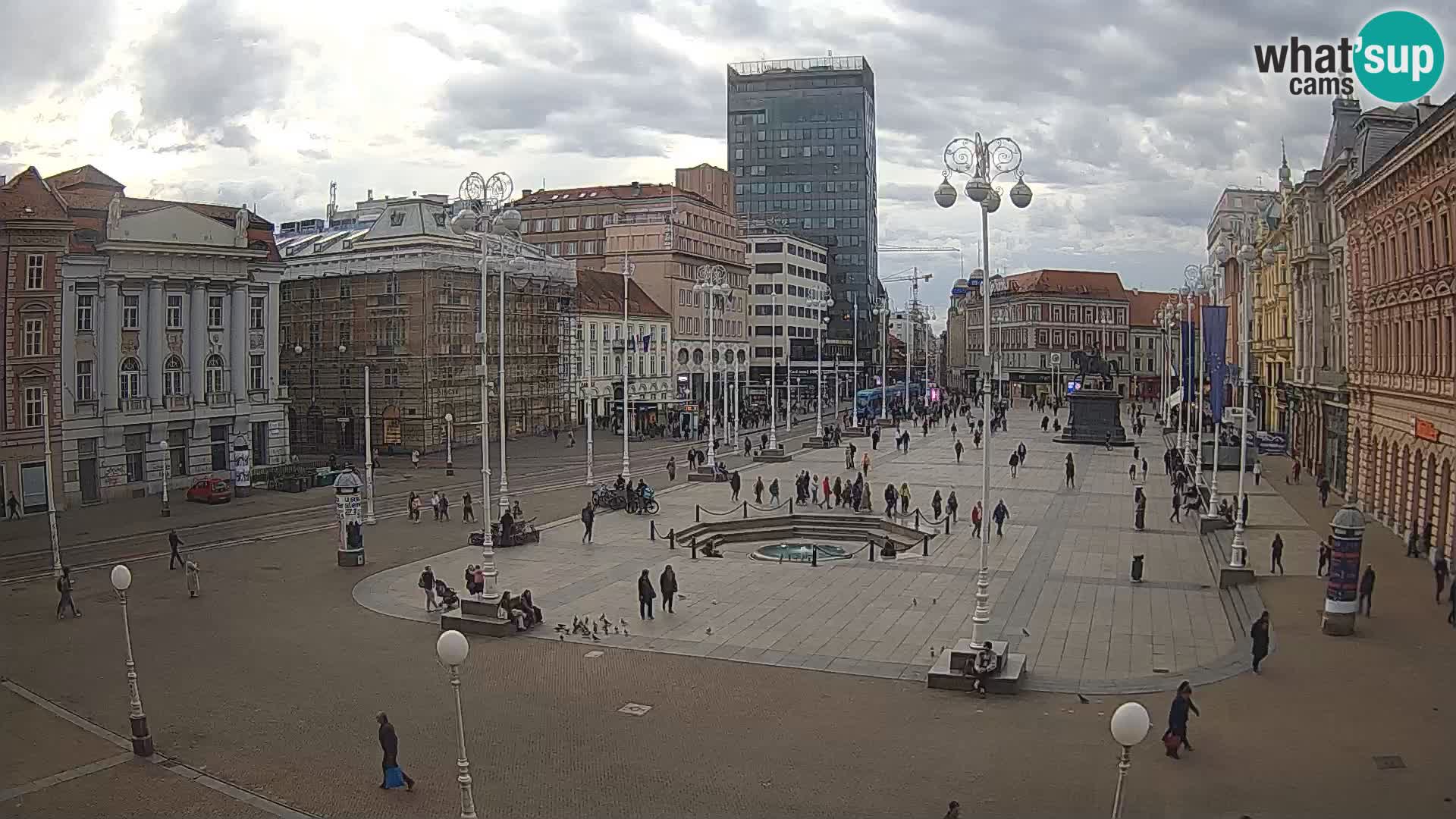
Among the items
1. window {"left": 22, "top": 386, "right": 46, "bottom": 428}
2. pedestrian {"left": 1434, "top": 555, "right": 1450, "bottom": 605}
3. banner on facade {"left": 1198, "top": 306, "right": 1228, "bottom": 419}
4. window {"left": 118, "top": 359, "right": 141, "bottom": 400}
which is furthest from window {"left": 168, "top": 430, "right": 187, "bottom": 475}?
pedestrian {"left": 1434, "top": 555, "right": 1450, "bottom": 605}

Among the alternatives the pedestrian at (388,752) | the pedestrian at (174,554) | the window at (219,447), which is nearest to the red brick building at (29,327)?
the window at (219,447)

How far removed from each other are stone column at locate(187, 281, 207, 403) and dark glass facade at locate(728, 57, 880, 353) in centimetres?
11007

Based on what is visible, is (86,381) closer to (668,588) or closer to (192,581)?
(192,581)

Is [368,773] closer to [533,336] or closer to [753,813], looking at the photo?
[753,813]

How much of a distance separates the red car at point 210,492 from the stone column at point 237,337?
777cm

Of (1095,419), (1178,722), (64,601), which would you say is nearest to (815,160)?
(1095,419)

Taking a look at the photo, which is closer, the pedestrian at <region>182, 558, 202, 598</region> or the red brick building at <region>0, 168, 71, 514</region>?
the pedestrian at <region>182, 558, 202, 598</region>

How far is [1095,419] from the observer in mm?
78875

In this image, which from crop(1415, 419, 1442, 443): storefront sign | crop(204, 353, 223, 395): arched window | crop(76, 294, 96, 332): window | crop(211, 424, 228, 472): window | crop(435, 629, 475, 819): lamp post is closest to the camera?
crop(435, 629, 475, 819): lamp post

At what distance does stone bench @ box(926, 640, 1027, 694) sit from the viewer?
2092cm

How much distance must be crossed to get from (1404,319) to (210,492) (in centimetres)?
4543

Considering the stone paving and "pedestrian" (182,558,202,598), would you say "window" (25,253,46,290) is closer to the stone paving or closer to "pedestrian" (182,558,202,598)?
"pedestrian" (182,558,202,598)

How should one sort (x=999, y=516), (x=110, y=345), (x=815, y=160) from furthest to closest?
(x=815, y=160) < (x=110, y=345) < (x=999, y=516)

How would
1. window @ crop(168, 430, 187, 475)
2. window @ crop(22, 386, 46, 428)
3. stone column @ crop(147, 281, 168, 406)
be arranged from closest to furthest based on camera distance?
window @ crop(22, 386, 46, 428)
stone column @ crop(147, 281, 168, 406)
window @ crop(168, 430, 187, 475)
